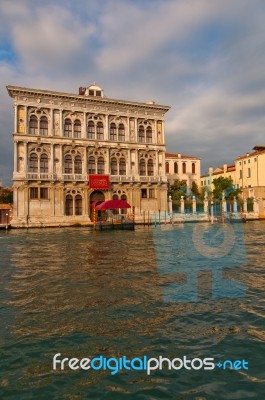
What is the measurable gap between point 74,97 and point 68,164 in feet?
23.1

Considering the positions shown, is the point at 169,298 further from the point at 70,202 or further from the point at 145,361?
the point at 70,202

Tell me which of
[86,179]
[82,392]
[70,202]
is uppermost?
[86,179]

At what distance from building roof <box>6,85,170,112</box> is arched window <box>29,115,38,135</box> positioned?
2.31 m

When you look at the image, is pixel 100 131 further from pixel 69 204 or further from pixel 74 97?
pixel 69 204

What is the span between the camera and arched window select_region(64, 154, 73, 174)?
35.5 m

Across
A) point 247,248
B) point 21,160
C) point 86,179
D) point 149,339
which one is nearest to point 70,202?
point 86,179

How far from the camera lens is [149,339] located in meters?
4.64

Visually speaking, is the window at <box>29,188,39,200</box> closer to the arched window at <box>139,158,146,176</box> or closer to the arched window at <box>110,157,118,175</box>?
the arched window at <box>110,157,118,175</box>

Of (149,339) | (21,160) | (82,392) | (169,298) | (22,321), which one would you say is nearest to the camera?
(82,392)

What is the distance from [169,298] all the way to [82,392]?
336cm

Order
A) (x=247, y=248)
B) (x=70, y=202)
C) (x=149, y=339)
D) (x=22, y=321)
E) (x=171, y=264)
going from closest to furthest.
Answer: (x=149, y=339)
(x=22, y=321)
(x=171, y=264)
(x=247, y=248)
(x=70, y=202)

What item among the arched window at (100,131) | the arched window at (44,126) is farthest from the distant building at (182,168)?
the arched window at (44,126)

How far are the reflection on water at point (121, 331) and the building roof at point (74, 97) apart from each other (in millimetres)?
28078

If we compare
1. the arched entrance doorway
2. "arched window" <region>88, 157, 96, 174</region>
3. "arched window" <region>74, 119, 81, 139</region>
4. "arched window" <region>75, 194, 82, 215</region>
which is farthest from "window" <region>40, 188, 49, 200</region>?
"arched window" <region>74, 119, 81, 139</region>
